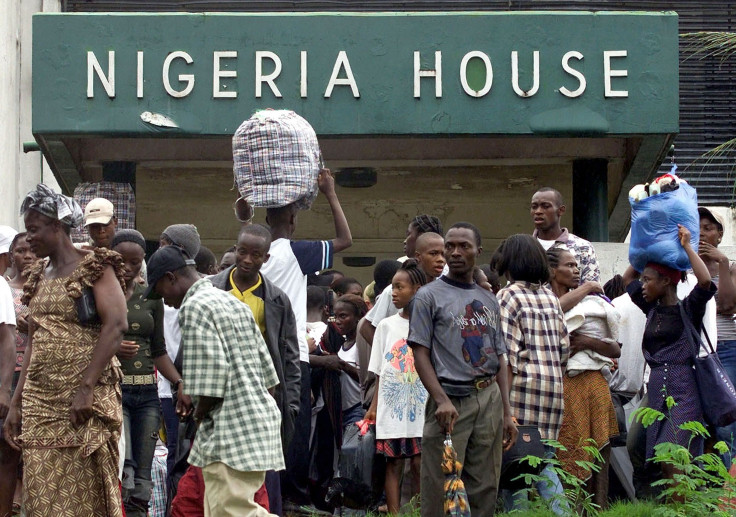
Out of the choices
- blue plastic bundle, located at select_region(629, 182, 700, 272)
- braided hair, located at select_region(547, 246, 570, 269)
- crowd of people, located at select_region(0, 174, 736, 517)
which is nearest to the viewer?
crowd of people, located at select_region(0, 174, 736, 517)

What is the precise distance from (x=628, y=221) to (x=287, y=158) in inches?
332

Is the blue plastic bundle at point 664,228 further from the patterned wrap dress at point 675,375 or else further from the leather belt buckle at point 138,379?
the leather belt buckle at point 138,379

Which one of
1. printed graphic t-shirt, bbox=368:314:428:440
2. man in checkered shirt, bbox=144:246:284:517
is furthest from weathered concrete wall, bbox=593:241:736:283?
man in checkered shirt, bbox=144:246:284:517

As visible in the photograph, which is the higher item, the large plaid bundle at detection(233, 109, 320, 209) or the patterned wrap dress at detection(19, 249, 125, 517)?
the large plaid bundle at detection(233, 109, 320, 209)

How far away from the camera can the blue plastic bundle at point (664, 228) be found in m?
7.76

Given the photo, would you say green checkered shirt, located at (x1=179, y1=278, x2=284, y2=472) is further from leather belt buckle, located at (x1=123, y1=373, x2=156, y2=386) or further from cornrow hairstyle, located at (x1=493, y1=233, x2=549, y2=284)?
cornrow hairstyle, located at (x1=493, y1=233, x2=549, y2=284)

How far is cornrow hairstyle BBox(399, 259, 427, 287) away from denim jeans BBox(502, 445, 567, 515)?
145cm

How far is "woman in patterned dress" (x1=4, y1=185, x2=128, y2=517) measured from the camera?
19.8 ft

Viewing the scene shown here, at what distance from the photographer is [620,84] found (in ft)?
37.4

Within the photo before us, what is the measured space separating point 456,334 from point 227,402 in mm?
1491

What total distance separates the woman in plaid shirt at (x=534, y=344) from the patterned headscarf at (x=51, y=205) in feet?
8.62

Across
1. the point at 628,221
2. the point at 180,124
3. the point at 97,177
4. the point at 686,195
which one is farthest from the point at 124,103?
the point at 628,221

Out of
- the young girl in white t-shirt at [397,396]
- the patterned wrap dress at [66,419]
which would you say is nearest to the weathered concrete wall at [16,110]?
the young girl in white t-shirt at [397,396]

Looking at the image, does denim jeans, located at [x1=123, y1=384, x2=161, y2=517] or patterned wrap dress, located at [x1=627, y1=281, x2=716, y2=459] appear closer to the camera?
denim jeans, located at [x1=123, y1=384, x2=161, y2=517]
